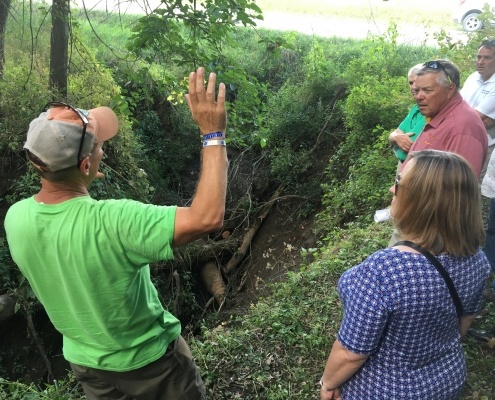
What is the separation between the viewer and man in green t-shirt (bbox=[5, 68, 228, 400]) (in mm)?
1550

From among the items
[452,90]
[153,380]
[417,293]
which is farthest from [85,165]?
[452,90]

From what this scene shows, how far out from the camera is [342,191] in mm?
6941

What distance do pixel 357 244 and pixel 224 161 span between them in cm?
342

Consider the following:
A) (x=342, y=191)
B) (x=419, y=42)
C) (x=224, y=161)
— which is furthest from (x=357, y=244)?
(x=419, y=42)

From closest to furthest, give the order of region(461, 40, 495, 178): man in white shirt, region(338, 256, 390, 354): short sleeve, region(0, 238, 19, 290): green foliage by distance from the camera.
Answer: region(338, 256, 390, 354): short sleeve
region(461, 40, 495, 178): man in white shirt
region(0, 238, 19, 290): green foliage

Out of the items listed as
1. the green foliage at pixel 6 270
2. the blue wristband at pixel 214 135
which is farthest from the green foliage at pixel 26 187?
the blue wristband at pixel 214 135

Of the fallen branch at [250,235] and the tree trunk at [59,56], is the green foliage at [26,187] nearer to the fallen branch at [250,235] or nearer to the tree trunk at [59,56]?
the tree trunk at [59,56]

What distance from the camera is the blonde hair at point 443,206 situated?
5.22ft

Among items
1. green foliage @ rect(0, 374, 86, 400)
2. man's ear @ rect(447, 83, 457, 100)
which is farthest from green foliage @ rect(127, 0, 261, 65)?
green foliage @ rect(0, 374, 86, 400)

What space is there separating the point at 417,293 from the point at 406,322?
0.13 meters

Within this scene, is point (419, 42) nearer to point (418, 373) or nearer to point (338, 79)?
point (338, 79)

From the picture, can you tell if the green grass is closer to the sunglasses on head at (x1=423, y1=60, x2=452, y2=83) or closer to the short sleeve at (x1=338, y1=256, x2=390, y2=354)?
the sunglasses on head at (x1=423, y1=60, x2=452, y2=83)

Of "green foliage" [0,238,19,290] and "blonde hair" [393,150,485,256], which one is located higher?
"blonde hair" [393,150,485,256]

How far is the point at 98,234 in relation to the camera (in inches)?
62.6
